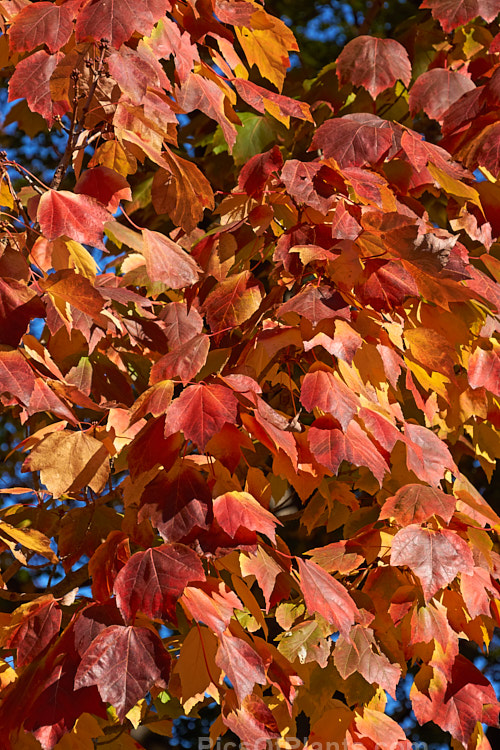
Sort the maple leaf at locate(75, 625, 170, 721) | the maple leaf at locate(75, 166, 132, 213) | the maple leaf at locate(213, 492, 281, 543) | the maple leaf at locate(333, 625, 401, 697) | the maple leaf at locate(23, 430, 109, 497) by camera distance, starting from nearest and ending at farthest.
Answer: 1. the maple leaf at locate(75, 625, 170, 721)
2. the maple leaf at locate(213, 492, 281, 543)
3. the maple leaf at locate(23, 430, 109, 497)
4. the maple leaf at locate(333, 625, 401, 697)
5. the maple leaf at locate(75, 166, 132, 213)

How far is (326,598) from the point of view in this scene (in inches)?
63.2

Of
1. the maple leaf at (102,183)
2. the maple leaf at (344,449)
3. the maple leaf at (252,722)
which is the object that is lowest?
the maple leaf at (252,722)

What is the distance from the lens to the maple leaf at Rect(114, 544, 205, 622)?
1.42m

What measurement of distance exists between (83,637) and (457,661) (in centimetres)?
92

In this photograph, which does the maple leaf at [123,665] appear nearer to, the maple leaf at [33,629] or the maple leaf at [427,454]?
the maple leaf at [33,629]

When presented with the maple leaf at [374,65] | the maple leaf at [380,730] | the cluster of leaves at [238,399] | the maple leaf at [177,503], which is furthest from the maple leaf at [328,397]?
the maple leaf at [374,65]

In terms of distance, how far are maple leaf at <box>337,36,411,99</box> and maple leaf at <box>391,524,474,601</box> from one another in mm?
1422

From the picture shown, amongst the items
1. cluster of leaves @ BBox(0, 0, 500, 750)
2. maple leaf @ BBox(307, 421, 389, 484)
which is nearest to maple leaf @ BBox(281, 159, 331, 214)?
cluster of leaves @ BBox(0, 0, 500, 750)

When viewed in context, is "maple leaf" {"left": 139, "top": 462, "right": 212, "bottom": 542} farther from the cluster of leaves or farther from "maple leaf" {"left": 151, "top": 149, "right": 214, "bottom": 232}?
"maple leaf" {"left": 151, "top": 149, "right": 214, "bottom": 232}

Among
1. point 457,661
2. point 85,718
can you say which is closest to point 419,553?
point 457,661

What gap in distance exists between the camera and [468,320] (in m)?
2.11

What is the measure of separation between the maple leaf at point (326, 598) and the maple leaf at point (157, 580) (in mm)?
269

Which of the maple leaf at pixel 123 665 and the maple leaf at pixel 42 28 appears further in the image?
the maple leaf at pixel 42 28

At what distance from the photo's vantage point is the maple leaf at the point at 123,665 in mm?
1375
